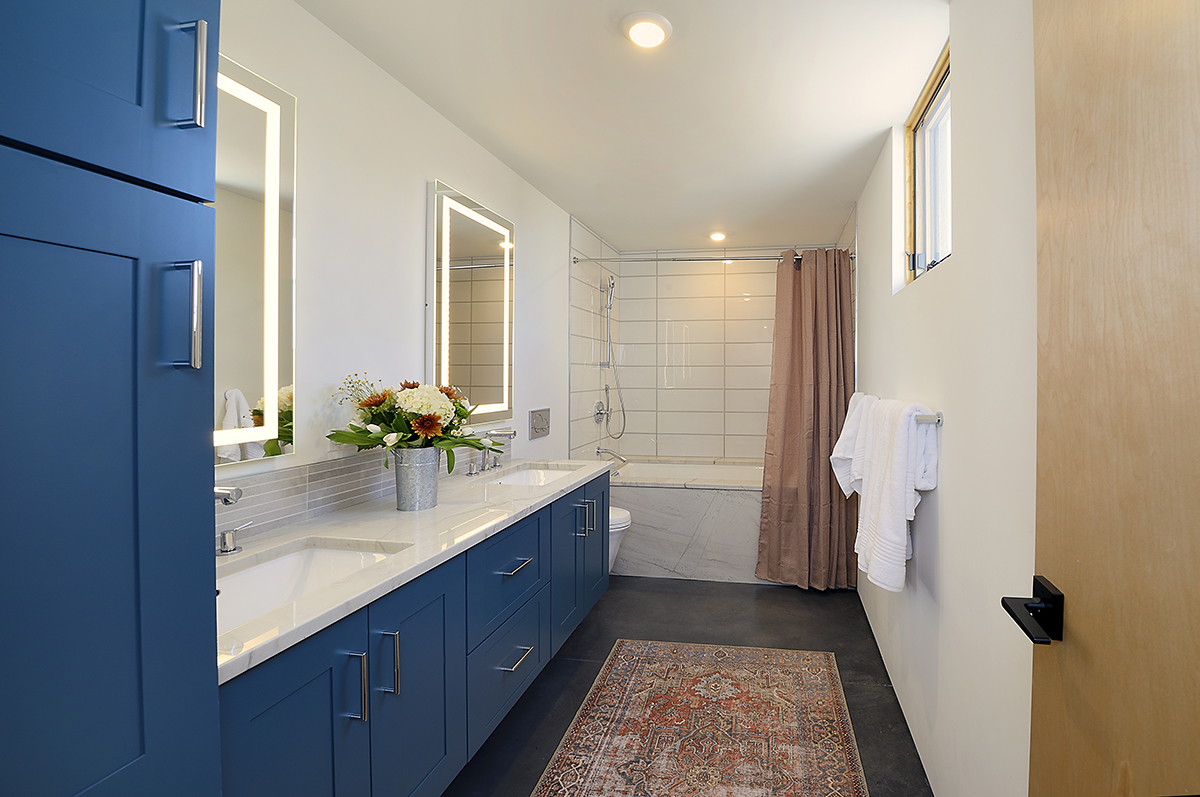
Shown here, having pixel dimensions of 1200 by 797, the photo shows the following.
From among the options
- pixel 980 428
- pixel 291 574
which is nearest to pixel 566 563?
pixel 291 574

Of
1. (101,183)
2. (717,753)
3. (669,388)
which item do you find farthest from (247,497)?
(669,388)

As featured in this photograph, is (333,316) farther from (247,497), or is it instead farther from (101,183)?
(101,183)

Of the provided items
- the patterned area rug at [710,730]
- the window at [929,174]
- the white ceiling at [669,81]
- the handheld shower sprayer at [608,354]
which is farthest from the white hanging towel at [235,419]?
the handheld shower sprayer at [608,354]

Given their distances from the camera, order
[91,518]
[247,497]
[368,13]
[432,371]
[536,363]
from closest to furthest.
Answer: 1. [91,518]
2. [247,497]
3. [368,13]
4. [432,371]
5. [536,363]

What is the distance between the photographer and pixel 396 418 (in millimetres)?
1995

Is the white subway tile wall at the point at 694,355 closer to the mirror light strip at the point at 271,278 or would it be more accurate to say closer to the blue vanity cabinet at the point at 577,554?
the blue vanity cabinet at the point at 577,554

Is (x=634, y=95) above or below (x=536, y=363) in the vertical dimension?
above

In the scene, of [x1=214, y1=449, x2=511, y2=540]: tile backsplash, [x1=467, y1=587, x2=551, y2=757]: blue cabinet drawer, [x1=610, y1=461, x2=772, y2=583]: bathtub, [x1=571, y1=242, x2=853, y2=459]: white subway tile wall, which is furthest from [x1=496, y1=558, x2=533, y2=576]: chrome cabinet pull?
[x1=571, y1=242, x2=853, y2=459]: white subway tile wall

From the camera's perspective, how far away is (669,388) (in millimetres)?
5445

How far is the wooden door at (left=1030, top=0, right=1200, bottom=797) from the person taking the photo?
0.61m

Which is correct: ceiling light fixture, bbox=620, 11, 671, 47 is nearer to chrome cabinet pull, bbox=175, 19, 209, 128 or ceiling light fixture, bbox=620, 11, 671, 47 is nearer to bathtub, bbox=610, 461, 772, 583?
chrome cabinet pull, bbox=175, 19, 209, 128

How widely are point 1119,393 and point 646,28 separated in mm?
1656

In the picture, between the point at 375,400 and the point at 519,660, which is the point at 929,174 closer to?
the point at 375,400

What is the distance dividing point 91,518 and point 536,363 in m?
2.83
